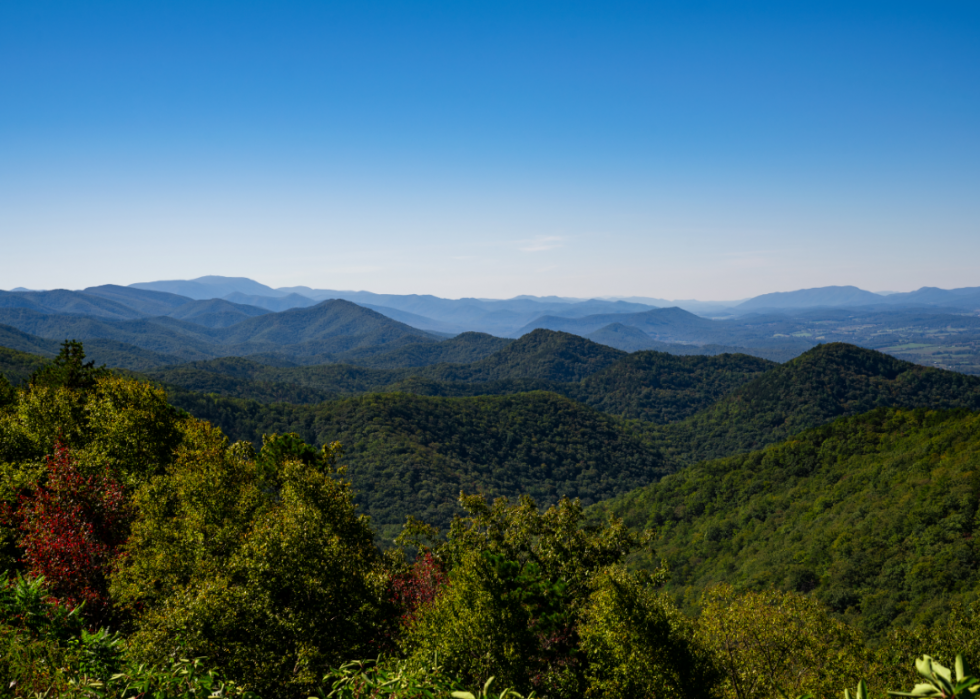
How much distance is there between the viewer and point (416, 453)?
133750mm

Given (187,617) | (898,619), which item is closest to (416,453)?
(898,619)

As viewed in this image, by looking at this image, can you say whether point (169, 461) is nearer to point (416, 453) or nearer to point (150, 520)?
point (150, 520)

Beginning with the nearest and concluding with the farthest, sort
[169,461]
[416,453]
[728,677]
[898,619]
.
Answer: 1. [728,677]
2. [169,461]
3. [898,619]
4. [416,453]

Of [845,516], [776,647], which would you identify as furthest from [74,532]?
[845,516]

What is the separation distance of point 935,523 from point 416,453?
Answer: 107m

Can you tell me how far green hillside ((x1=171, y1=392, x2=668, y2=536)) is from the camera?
403ft

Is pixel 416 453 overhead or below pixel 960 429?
below

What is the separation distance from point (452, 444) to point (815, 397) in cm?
13485

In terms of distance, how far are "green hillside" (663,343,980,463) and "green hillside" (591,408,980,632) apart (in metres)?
75.8

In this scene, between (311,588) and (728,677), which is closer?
(311,588)

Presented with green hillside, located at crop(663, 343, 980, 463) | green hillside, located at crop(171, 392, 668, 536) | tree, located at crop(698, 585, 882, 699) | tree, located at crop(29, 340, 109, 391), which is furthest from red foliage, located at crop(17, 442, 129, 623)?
green hillside, located at crop(663, 343, 980, 463)

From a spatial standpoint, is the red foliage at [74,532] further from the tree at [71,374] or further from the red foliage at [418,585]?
the tree at [71,374]

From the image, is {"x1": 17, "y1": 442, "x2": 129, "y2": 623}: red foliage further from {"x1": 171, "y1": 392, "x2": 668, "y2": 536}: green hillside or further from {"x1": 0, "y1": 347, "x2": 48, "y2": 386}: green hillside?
{"x1": 0, "y1": 347, "x2": 48, "y2": 386}: green hillside

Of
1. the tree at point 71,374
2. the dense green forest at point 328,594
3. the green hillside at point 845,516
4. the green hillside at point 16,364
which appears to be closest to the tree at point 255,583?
the dense green forest at point 328,594
